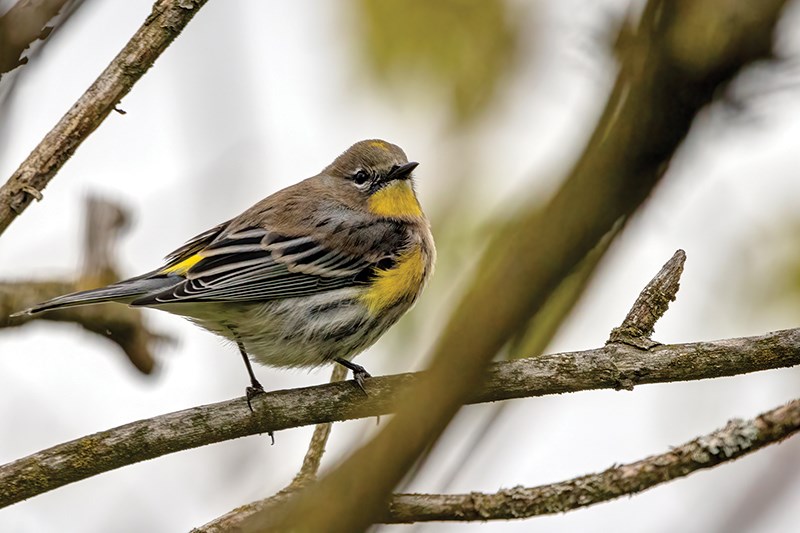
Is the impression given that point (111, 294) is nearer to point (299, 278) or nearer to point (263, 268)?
point (263, 268)

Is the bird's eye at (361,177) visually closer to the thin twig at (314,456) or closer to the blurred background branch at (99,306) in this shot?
the blurred background branch at (99,306)

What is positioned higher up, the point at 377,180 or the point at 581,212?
the point at 377,180

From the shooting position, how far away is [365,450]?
6.99 ft

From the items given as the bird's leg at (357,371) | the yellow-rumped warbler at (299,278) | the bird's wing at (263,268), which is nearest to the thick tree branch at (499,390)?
the bird's leg at (357,371)

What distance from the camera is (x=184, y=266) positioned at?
6879mm

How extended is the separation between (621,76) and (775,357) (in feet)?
9.80

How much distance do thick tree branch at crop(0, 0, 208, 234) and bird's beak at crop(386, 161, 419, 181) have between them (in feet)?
10.5

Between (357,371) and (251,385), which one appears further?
(251,385)

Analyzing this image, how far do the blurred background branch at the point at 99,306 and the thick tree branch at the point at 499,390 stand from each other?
2.05m

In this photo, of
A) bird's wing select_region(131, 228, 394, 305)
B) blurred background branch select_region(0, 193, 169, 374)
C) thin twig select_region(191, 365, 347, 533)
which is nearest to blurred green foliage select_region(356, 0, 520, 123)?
bird's wing select_region(131, 228, 394, 305)

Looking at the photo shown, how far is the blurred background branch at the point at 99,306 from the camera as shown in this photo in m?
7.07

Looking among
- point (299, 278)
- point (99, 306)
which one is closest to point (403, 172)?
point (299, 278)

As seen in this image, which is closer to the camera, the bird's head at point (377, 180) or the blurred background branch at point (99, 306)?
the blurred background branch at point (99, 306)

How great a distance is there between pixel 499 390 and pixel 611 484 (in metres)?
1.03
